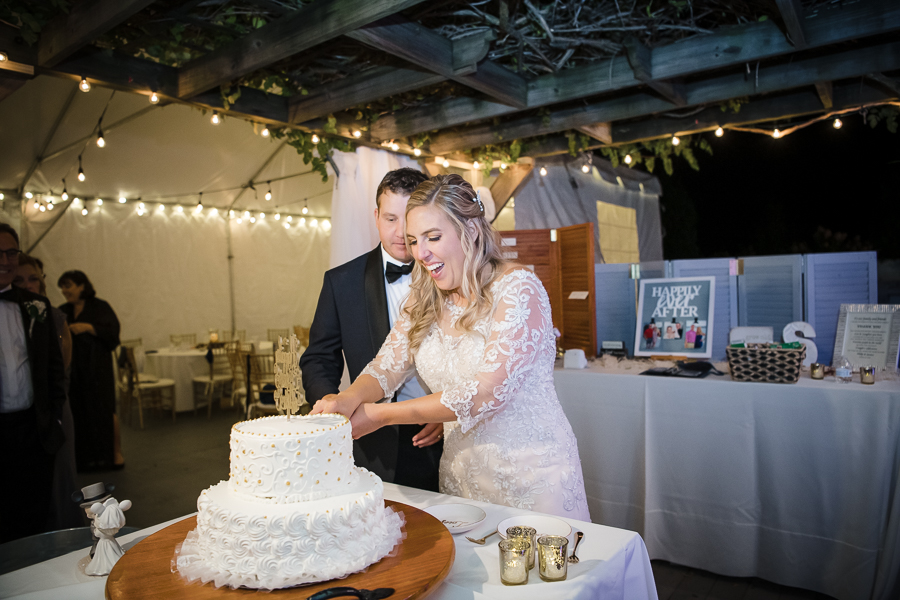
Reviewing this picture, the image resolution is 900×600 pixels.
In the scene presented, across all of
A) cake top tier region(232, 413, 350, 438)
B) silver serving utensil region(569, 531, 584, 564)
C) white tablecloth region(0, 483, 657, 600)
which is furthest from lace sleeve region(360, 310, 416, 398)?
silver serving utensil region(569, 531, 584, 564)

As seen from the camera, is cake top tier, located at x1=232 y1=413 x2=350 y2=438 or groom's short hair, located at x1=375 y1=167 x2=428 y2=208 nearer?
cake top tier, located at x1=232 y1=413 x2=350 y2=438

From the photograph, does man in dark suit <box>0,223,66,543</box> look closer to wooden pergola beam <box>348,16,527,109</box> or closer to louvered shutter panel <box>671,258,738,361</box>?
wooden pergola beam <box>348,16,527,109</box>

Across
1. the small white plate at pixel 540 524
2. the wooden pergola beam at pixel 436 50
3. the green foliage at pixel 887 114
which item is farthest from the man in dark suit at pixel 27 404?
the green foliage at pixel 887 114

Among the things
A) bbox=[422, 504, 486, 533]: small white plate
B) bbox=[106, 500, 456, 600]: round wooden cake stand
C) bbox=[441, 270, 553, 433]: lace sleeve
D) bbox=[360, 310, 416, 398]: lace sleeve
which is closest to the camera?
bbox=[106, 500, 456, 600]: round wooden cake stand

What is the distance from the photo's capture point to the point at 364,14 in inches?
111

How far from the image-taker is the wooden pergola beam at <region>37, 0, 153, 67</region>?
9.07 ft

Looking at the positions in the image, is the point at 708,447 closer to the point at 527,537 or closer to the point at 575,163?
the point at 527,537

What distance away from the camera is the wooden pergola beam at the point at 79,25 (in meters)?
2.77

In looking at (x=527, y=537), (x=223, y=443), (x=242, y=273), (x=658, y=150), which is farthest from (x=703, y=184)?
(x=527, y=537)

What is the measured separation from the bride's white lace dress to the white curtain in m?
3.24

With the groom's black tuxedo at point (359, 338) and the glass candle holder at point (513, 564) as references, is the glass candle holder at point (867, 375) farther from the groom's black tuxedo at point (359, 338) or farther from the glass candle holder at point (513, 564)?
the glass candle holder at point (513, 564)

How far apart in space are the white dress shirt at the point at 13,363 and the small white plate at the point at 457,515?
118 inches

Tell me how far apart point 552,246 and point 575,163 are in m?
2.82

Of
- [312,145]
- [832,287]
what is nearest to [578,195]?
[312,145]
